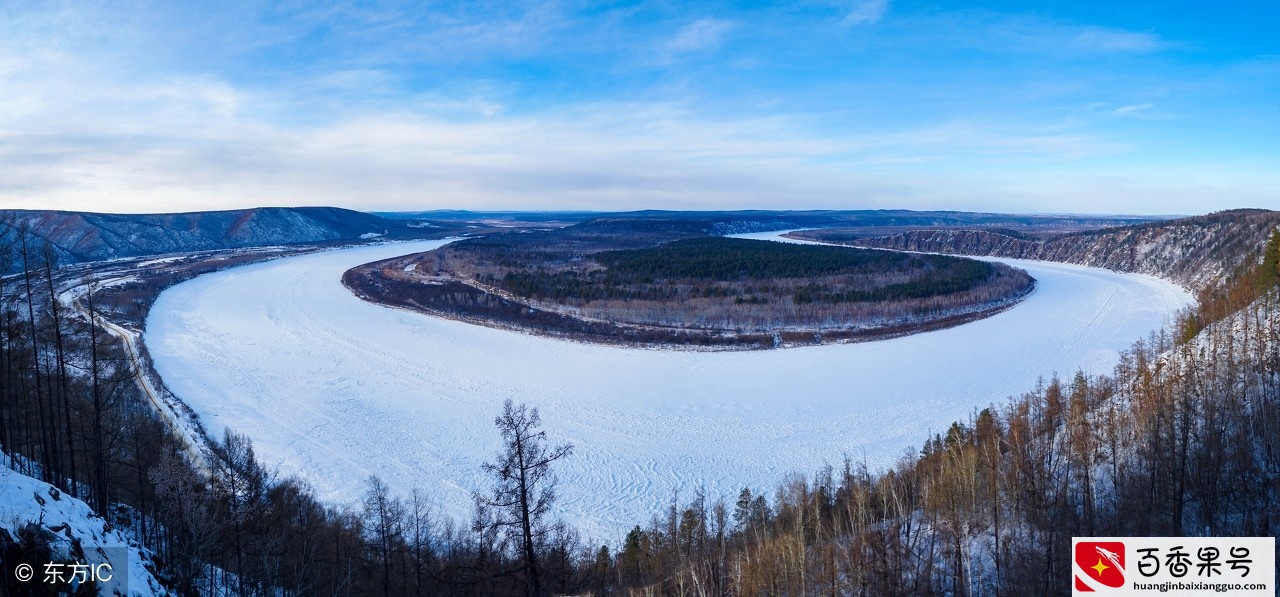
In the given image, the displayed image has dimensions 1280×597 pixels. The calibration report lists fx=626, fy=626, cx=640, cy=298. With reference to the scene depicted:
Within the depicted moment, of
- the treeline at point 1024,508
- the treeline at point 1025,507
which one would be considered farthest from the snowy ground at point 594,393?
the treeline at point 1024,508

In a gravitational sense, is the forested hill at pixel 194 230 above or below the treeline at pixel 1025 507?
above

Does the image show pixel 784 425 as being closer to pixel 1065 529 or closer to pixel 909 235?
pixel 1065 529

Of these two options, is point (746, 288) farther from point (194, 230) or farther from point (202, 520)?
point (194, 230)

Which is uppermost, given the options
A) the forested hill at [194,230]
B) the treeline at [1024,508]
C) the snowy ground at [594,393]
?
the forested hill at [194,230]

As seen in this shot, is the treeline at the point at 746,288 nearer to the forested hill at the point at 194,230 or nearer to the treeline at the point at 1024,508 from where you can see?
the treeline at the point at 1024,508

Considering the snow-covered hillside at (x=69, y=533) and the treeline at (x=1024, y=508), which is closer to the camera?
the snow-covered hillside at (x=69, y=533)

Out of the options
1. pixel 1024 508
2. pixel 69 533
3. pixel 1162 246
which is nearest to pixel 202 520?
pixel 69 533

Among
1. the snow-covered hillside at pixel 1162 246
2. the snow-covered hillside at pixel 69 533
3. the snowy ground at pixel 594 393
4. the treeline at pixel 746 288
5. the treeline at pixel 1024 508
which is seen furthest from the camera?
the snow-covered hillside at pixel 1162 246

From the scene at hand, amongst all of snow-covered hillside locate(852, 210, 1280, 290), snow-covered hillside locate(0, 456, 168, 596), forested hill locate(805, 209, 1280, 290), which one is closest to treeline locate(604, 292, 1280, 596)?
snow-covered hillside locate(0, 456, 168, 596)
